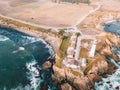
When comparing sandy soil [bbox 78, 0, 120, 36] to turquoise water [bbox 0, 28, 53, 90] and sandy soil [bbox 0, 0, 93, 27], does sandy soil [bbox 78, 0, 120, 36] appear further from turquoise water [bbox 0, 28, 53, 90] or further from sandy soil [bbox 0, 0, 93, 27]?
turquoise water [bbox 0, 28, 53, 90]

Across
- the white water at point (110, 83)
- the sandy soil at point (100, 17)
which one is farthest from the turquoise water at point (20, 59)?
the sandy soil at point (100, 17)

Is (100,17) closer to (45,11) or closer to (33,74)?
(45,11)

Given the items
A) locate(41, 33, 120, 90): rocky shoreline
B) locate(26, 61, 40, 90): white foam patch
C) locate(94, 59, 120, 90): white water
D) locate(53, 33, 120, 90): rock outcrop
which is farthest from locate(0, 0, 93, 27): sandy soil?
locate(94, 59, 120, 90): white water

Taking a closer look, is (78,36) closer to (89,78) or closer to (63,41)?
(63,41)

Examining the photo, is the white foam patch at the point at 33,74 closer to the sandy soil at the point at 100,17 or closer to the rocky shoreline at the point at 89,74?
the rocky shoreline at the point at 89,74

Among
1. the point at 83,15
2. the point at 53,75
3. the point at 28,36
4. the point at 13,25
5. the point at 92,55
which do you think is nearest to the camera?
the point at 53,75

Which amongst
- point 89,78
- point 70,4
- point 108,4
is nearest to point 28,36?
point 89,78
